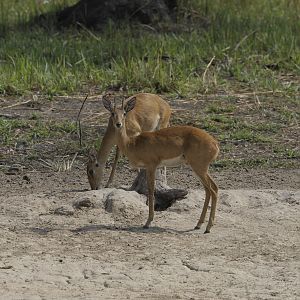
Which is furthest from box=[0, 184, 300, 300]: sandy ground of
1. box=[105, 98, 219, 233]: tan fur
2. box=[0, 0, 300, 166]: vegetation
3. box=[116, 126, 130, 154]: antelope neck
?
box=[0, 0, 300, 166]: vegetation

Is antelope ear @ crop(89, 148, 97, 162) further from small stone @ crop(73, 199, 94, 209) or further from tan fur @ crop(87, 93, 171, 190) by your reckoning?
small stone @ crop(73, 199, 94, 209)

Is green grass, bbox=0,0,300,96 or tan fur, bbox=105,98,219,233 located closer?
tan fur, bbox=105,98,219,233

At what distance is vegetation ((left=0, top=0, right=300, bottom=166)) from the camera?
464 inches

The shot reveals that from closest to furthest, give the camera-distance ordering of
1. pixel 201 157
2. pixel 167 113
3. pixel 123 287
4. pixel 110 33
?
pixel 123 287, pixel 201 157, pixel 167 113, pixel 110 33

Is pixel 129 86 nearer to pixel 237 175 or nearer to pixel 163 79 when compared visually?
pixel 163 79

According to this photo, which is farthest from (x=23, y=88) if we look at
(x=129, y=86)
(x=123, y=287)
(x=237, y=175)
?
(x=123, y=287)

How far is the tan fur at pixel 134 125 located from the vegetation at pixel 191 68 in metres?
0.85

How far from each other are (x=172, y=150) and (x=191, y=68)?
5333 mm

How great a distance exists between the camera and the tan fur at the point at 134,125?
10178 millimetres

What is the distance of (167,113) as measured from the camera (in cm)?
1094

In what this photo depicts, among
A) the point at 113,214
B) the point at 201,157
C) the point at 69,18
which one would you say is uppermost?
the point at 201,157

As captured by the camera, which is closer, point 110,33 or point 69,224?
point 69,224

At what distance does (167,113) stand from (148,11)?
5.76 metres

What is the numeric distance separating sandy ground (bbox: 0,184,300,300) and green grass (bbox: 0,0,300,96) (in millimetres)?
3734
